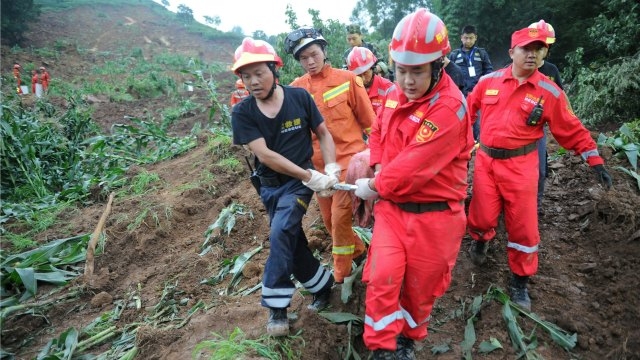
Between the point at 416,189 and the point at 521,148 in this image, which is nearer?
the point at 416,189

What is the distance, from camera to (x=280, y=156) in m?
2.62

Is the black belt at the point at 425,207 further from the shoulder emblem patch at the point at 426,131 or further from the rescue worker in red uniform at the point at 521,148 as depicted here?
the rescue worker in red uniform at the point at 521,148

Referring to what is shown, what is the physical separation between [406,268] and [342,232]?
0.84 m

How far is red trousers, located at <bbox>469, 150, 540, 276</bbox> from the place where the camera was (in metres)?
3.09

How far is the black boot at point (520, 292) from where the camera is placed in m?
3.15

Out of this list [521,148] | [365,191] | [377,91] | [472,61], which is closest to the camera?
[365,191]

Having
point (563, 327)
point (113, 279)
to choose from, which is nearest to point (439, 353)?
point (563, 327)

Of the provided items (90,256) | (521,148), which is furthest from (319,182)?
(90,256)

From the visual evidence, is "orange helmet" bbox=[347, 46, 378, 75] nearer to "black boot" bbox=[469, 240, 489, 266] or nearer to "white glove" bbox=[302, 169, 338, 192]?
"white glove" bbox=[302, 169, 338, 192]

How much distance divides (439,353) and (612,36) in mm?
8881

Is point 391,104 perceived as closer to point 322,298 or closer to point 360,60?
point 322,298

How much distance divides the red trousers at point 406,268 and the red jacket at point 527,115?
1209 mm

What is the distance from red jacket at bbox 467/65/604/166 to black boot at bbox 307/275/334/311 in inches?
67.1

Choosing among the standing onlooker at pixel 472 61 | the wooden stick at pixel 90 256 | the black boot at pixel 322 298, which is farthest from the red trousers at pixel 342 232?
the standing onlooker at pixel 472 61
